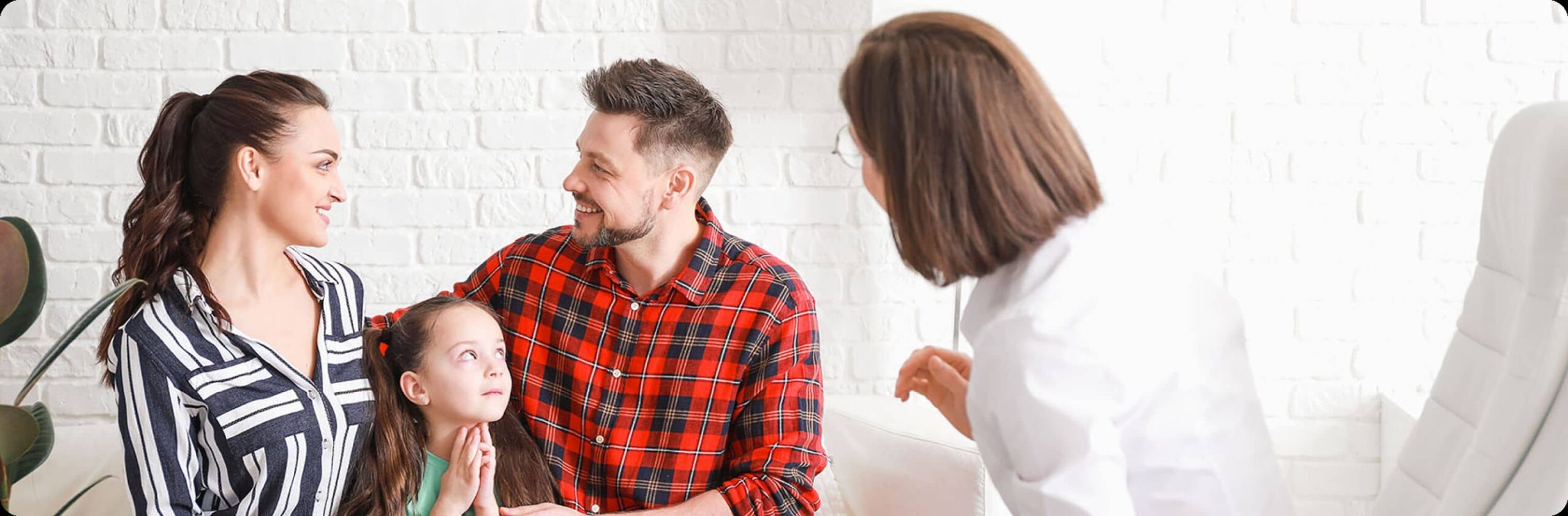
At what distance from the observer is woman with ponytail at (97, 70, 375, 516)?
1.59 m

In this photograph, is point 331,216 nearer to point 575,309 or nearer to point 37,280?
point 575,309

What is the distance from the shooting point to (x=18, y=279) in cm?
116

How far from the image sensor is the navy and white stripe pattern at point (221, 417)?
Result: 1581 millimetres

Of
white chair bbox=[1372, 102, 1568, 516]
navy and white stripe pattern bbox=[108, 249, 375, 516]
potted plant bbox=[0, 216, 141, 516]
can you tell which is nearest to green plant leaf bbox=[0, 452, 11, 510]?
potted plant bbox=[0, 216, 141, 516]

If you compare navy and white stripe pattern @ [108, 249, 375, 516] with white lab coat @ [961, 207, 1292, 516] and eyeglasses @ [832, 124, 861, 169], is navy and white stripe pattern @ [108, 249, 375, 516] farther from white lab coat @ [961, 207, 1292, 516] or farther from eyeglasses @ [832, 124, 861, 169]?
eyeglasses @ [832, 124, 861, 169]

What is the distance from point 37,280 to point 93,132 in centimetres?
168

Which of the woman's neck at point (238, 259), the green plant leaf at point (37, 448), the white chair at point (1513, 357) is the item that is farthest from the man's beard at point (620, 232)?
the white chair at point (1513, 357)

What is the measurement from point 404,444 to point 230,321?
0.31m

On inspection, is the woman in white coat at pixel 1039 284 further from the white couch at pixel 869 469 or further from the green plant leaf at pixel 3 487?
the green plant leaf at pixel 3 487

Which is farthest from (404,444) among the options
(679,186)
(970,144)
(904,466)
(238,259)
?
(970,144)

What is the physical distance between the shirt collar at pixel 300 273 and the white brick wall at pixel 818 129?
861 mm

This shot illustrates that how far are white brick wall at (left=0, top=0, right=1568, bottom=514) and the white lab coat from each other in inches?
56.8

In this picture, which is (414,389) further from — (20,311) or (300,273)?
(20,311)

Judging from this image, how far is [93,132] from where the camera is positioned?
2.65 metres
